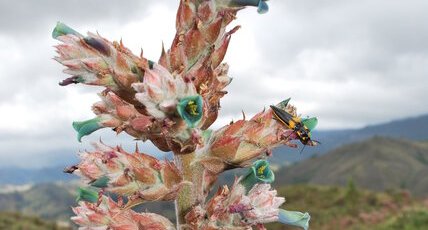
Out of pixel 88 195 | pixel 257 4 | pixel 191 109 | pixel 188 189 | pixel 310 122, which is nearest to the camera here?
pixel 191 109

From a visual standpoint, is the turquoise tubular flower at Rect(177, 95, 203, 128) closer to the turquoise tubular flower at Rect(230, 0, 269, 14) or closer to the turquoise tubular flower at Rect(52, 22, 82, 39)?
the turquoise tubular flower at Rect(230, 0, 269, 14)

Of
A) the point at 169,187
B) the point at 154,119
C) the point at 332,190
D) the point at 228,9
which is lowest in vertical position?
the point at 169,187

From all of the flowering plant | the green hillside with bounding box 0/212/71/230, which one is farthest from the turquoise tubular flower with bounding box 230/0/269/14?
the green hillside with bounding box 0/212/71/230

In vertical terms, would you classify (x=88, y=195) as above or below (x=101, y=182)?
above

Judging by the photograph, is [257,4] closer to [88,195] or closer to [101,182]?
[101,182]

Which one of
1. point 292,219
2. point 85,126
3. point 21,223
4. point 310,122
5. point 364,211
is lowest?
point 292,219

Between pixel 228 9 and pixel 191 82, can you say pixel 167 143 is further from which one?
pixel 228 9

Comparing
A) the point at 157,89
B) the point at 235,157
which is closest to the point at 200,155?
the point at 235,157

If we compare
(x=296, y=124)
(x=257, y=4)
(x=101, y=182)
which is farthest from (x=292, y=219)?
(x=257, y=4)
